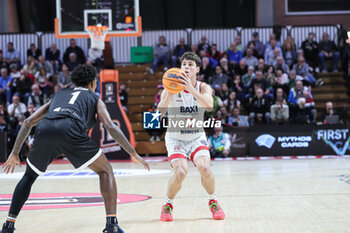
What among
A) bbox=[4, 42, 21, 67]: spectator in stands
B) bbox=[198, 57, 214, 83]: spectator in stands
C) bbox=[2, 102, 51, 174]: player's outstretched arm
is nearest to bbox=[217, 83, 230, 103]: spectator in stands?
bbox=[198, 57, 214, 83]: spectator in stands

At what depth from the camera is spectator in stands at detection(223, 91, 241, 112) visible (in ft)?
48.3

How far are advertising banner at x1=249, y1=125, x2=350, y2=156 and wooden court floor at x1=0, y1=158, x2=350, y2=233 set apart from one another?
410cm

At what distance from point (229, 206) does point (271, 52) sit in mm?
11804

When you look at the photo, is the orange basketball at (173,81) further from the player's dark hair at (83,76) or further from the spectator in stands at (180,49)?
the spectator in stands at (180,49)

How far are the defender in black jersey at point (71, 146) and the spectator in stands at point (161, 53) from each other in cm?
1329

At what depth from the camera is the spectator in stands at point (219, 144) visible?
527 inches

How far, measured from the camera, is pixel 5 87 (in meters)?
16.2

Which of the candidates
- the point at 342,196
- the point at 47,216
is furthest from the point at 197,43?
the point at 47,216

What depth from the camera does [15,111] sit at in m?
14.7

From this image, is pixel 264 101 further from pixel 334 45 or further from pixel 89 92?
pixel 89 92

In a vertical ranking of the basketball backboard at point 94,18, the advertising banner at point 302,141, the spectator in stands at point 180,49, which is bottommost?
the advertising banner at point 302,141

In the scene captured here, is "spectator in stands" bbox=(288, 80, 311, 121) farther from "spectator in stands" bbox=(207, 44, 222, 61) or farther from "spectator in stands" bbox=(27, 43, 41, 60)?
"spectator in stands" bbox=(27, 43, 41, 60)

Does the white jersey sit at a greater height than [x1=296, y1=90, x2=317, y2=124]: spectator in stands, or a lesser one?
→ greater

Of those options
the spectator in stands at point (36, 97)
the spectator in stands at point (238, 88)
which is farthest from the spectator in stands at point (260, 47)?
the spectator in stands at point (36, 97)
